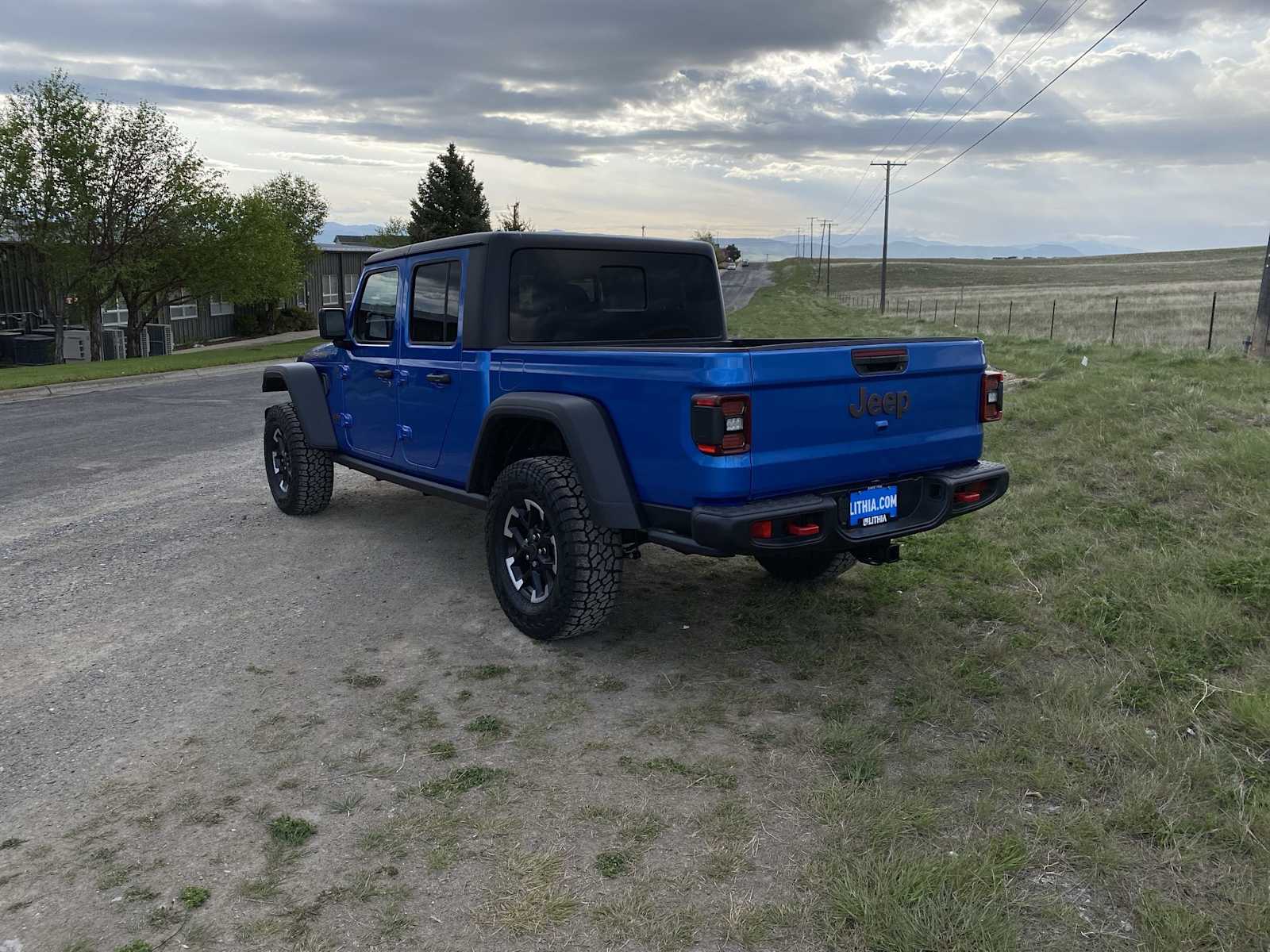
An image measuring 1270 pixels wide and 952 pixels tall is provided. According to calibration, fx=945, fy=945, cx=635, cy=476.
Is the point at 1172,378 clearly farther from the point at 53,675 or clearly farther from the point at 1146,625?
the point at 53,675

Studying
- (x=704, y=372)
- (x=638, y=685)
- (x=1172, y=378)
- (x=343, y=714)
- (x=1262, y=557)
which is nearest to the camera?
(x=704, y=372)

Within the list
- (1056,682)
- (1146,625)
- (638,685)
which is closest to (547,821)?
(638,685)

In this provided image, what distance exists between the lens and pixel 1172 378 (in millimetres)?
12055

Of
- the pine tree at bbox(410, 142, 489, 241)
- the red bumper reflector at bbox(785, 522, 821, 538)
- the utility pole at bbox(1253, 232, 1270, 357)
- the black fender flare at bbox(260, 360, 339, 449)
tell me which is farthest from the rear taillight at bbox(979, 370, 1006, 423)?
the pine tree at bbox(410, 142, 489, 241)

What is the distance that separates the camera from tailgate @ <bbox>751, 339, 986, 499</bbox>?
3822 mm

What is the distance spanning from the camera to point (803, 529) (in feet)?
12.8

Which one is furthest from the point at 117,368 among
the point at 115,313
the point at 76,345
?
the point at 115,313

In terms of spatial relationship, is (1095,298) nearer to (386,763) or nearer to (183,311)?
(183,311)

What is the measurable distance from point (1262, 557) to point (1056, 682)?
2.18 meters

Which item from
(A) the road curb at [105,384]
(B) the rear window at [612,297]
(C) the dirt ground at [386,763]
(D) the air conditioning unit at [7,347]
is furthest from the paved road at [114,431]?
(D) the air conditioning unit at [7,347]

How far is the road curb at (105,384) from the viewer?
16.1 m

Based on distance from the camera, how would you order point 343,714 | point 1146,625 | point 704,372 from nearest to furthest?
1. point 704,372
2. point 343,714
3. point 1146,625

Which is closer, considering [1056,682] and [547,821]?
[547,821]

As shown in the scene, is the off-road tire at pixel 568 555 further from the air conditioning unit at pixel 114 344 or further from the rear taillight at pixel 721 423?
the air conditioning unit at pixel 114 344
